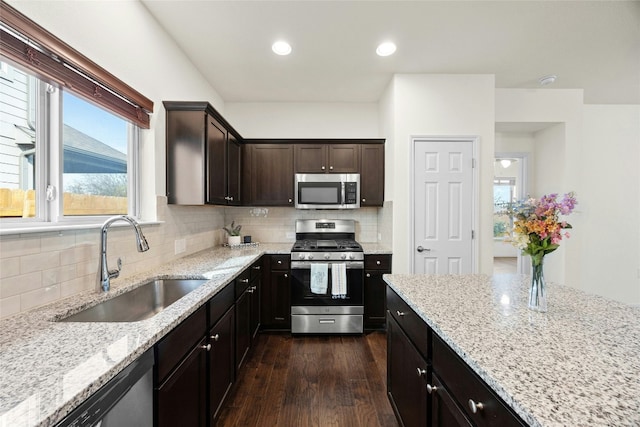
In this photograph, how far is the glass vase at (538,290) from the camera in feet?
3.75

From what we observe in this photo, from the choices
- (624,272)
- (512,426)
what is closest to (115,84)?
(512,426)

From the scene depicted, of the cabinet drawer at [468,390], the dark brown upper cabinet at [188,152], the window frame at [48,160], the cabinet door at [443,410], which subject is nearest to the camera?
the cabinet drawer at [468,390]

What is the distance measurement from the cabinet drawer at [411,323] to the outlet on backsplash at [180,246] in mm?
1864

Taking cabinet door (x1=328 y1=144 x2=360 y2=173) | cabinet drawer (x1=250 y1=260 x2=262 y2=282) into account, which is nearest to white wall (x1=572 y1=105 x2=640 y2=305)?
cabinet door (x1=328 y1=144 x2=360 y2=173)

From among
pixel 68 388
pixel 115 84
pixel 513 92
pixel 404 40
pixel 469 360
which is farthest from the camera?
pixel 513 92

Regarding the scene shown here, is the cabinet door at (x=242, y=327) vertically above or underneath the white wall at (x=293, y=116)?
underneath

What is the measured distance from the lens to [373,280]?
9.80ft

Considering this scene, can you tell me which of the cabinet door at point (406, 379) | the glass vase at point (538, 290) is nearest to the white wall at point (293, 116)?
the cabinet door at point (406, 379)

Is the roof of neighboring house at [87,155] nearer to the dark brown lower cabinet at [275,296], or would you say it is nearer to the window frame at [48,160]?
the window frame at [48,160]

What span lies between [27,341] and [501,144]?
4.77 meters

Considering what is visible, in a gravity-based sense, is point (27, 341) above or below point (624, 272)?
above

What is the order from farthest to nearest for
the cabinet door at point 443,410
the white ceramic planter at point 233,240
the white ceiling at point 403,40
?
the white ceramic planter at point 233,240 < the white ceiling at point 403,40 < the cabinet door at point 443,410

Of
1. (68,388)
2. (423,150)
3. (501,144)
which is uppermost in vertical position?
(501,144)

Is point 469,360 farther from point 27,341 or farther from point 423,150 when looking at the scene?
point 423,150
